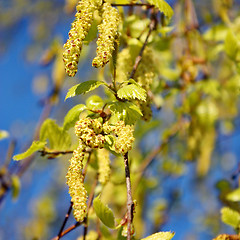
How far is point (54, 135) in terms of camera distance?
3.91 feet

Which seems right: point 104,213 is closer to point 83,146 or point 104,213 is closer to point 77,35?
point 83,146

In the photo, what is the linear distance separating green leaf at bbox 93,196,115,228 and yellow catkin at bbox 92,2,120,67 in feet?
1.21

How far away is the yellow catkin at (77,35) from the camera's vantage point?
762 mm

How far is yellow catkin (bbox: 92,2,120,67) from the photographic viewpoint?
0.77m

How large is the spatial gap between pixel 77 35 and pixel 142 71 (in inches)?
14.3

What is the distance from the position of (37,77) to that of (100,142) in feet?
12.1

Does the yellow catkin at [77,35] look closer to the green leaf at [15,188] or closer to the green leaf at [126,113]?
the green leaf at [126,113]

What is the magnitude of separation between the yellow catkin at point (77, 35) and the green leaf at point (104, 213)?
36 centimetres

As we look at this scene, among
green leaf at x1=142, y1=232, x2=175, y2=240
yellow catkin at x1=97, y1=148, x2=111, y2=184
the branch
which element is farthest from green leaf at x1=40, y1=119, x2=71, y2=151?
green leaf at x1=142, y1=232, x2=175, y2=240

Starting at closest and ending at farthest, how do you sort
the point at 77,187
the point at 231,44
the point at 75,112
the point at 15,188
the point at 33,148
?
the point at 77,187 < the point at 75,112 < the point at 33,148 < the point at 231,44 < the point at 15,188

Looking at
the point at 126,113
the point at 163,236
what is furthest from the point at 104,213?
the point at 126,113

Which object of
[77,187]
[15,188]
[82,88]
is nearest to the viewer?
[77,187]

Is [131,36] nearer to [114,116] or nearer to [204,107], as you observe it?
[114,116]

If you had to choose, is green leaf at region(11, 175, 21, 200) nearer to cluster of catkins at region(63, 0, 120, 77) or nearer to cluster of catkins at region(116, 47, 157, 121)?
cluster of catkins at region(116, 47, 157, 121)
